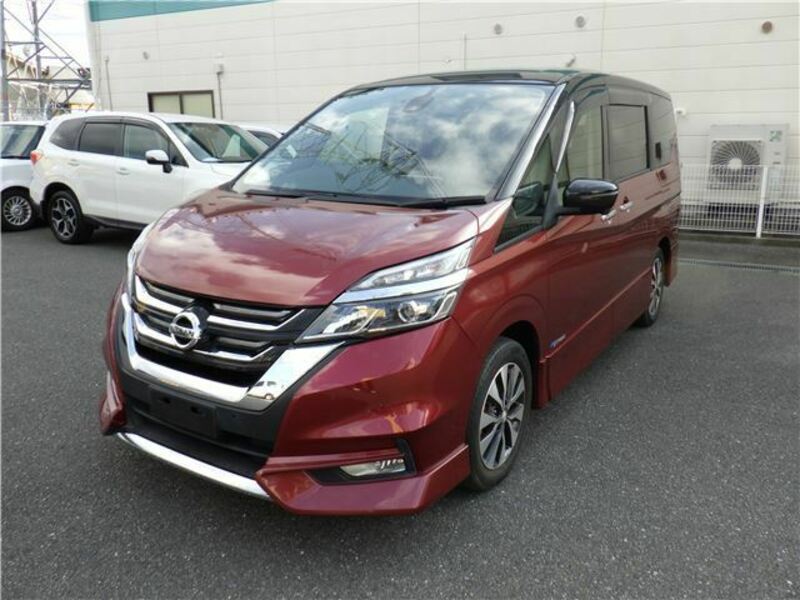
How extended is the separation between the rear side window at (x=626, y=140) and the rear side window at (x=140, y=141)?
531cm

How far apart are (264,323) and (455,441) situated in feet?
2.67

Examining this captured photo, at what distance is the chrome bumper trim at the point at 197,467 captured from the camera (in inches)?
87.6

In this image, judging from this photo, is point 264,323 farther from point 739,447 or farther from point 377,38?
point 377,38

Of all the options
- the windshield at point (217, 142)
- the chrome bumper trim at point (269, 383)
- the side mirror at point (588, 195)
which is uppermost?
the windshield at point (217, 142)

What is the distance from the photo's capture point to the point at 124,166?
7.75m

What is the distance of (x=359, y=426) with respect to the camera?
7.16ft

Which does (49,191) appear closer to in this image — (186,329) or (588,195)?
(186,329)

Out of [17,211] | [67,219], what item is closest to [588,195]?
[67,219]

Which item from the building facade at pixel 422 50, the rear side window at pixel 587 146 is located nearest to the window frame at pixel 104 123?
the building facade at pixel 422 50

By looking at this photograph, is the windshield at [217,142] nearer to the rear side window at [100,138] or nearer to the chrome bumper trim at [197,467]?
the rear side window at [100,138]

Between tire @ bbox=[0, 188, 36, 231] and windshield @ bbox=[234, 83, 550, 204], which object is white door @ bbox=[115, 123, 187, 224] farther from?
windshield @ bbox=[234, 83, 550, 204]

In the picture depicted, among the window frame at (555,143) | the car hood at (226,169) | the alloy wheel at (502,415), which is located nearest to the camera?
the alloy wheel at (502,415)

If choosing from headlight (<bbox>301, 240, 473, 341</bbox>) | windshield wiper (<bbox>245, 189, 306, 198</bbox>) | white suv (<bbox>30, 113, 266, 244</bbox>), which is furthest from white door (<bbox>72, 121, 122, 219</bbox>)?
headlight (<bbox>301, 240, 473, 341</bbox>)

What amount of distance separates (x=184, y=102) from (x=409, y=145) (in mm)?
12474
